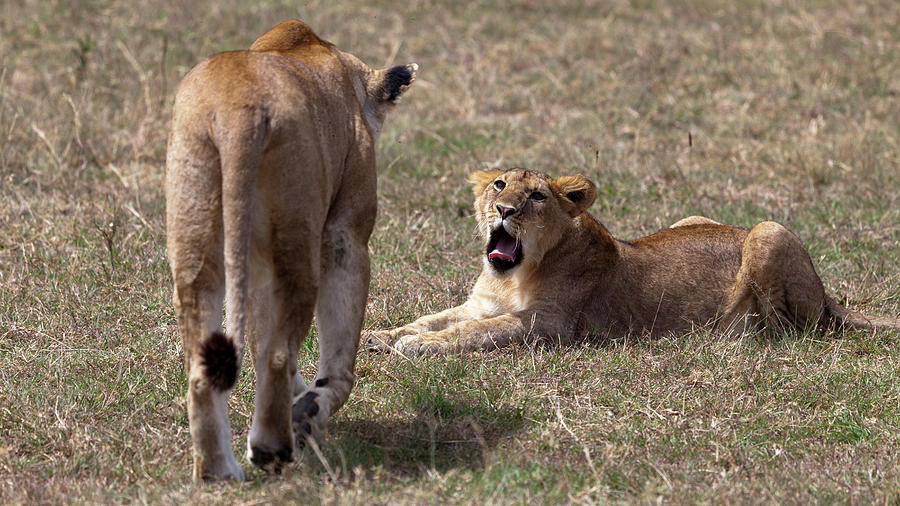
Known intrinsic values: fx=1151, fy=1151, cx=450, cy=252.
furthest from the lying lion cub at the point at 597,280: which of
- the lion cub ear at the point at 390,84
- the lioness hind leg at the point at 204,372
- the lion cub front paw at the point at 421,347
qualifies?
the lioness hind leg at the point at 204,372

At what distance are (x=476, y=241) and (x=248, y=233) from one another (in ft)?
12.5

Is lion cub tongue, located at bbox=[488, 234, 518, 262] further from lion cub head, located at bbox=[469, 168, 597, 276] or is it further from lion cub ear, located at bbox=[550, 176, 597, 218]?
lion cub ear, located at bbox=[550, 176, 597, 218]

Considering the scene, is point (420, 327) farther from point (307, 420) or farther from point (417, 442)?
point (307, 420)

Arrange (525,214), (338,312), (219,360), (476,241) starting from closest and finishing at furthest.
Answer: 1. (219,360)
2. (338,312)
3. (525,214)
4. (476,241)

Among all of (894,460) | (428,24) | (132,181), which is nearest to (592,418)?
(894,460)

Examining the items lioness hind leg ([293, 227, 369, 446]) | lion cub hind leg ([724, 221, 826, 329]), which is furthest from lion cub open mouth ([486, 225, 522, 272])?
lioness hind leg ([293, 227, 369, 446])

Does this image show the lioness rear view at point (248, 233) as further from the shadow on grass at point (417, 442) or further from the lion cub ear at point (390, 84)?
the lion cub ear at point (390, 84)

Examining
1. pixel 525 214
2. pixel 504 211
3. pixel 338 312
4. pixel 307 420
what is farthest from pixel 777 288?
pixel 307 420

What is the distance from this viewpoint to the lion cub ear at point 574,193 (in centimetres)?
561

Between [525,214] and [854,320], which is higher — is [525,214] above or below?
above

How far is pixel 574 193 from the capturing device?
18.6 ft

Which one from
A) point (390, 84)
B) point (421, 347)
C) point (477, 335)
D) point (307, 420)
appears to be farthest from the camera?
point (477, 335)

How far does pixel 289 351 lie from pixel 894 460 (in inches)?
87.1

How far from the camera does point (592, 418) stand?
4.43 m
